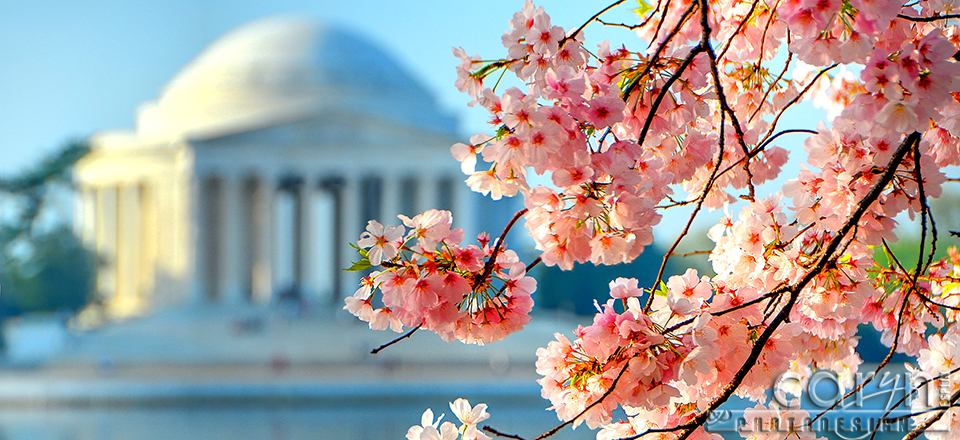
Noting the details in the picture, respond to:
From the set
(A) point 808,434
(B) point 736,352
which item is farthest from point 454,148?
(A) point 808,434

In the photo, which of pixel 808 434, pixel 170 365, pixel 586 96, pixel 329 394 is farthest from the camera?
pixel 170 365

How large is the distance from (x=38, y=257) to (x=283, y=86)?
18310mm

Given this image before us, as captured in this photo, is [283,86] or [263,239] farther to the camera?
[283,86]

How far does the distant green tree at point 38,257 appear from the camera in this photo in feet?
191

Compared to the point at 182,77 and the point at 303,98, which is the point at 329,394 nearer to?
the point at 303,98

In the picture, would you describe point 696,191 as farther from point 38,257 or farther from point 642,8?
point 38,257

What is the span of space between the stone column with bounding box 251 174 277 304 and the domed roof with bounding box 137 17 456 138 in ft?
15.4

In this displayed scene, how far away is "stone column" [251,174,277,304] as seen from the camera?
6191cm

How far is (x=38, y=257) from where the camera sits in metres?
59.5

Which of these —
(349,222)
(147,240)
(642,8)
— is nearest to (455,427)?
(642,8)

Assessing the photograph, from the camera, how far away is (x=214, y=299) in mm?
63844

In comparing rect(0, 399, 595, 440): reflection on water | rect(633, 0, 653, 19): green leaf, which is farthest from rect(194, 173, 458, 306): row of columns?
rect(633, 0, 653, 19): green leaf

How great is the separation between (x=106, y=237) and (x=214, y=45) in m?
15.9

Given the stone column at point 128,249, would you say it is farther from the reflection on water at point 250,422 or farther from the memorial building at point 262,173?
the reflection on water at point 250,422
